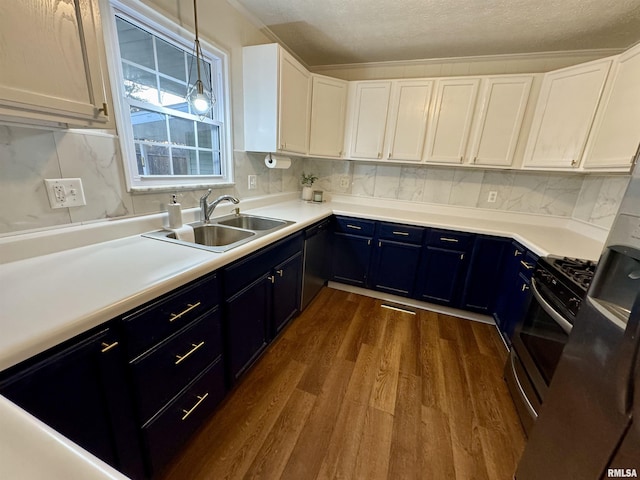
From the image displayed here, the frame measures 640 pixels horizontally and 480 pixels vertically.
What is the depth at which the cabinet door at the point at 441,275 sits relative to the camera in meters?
2.34

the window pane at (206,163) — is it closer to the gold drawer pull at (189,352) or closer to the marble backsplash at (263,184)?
the marble backsplash at (263,184)

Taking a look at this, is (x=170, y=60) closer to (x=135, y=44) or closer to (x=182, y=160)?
(x=135, y=44)

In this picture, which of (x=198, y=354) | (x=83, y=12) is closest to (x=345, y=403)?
(x=198, y=354)

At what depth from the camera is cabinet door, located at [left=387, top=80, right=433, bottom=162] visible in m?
2.40

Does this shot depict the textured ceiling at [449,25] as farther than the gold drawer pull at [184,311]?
Yes

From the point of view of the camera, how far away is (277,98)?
2.04 metres

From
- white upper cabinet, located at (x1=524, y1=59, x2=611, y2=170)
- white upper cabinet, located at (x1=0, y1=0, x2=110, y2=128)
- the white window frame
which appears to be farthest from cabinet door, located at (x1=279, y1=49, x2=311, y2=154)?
white upper cabinet, located at (x1=524, y1=59, x2=611, y2=170)

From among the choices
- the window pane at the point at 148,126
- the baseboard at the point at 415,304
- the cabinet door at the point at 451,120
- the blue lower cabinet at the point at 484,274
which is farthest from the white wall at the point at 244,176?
the baseboard at the point at 415,304

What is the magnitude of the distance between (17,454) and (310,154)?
101 inches

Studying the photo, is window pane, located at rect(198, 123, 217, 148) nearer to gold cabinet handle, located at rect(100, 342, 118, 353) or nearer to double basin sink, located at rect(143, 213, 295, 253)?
double basin sink, located at rect(143, 213, 295, 253)

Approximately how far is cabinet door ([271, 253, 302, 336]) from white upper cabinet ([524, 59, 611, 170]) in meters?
2.14

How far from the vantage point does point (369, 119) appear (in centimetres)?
262

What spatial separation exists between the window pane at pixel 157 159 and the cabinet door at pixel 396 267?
185cm

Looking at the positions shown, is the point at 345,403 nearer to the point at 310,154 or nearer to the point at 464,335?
the point at 464,335
